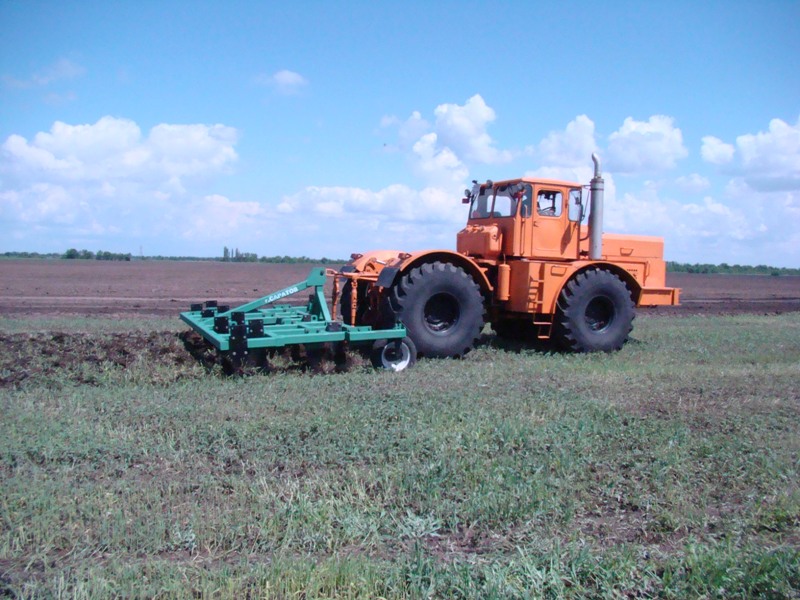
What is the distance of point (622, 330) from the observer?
37.0 ft

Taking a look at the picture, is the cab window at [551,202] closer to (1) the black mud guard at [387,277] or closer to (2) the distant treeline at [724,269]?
(1) the black mud guard at [387,277]

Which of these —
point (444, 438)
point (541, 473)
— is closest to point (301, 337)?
point (444, 438)

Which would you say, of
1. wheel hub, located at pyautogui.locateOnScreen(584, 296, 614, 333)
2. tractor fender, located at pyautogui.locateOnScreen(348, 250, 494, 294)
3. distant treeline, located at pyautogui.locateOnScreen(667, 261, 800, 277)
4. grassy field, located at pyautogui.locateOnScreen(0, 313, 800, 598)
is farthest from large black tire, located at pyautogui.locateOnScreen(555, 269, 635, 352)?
distant treeline, located at pyautogui.locateOnScreen(667, 261, 800, 277)

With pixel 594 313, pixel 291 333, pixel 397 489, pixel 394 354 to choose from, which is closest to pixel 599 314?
pixel 594 313

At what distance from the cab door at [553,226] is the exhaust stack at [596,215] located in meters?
0.24

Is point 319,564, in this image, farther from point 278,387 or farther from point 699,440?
point 278,387

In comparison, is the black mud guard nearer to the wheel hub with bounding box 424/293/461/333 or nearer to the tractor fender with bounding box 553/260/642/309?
the wheel hub with bounding box 424/293/461/333

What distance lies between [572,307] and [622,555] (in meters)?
7.21

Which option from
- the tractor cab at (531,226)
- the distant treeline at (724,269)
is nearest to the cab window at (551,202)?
the tractor cab at (531,226)

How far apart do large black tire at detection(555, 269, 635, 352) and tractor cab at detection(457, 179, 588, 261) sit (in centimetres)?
56

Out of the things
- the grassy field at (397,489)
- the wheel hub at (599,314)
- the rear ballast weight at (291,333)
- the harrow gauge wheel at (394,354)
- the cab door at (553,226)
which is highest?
the cab door at (553,226)

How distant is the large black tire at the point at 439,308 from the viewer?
9914mm

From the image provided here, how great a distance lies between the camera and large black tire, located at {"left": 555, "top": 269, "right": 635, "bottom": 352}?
10.8 metres

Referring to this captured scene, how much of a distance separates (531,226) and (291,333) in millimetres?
4171
